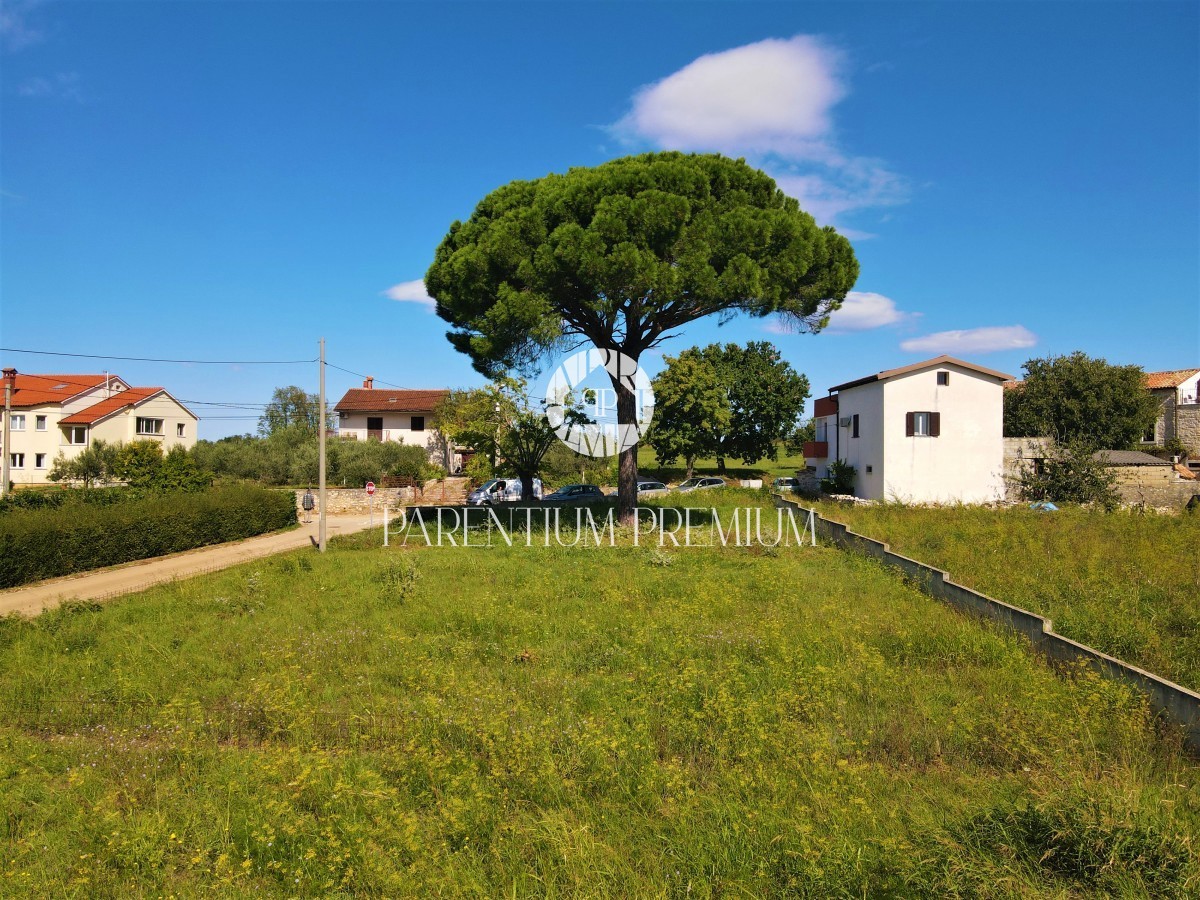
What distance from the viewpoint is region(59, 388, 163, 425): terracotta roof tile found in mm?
39013

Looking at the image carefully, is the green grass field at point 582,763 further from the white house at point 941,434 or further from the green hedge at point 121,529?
the white house at point 941,434

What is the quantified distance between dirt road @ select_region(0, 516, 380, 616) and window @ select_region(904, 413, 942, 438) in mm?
21537

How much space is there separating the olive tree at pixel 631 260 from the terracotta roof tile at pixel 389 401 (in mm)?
26599

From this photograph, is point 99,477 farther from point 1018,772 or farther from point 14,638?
point 1018,772

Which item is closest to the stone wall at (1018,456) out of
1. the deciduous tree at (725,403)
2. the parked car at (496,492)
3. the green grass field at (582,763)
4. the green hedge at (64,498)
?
the deciduous tree at (725,403)

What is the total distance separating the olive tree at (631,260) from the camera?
607 inches

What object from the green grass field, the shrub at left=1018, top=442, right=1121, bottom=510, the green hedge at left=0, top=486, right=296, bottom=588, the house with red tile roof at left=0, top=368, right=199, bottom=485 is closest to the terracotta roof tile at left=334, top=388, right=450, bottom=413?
the house with red tile roof at left=0, top=368, right=199, bottom=485

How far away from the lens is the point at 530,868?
379cm

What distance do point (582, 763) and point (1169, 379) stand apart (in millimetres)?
55911

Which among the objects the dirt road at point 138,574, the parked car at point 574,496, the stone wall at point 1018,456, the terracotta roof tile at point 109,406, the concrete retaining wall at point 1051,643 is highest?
the terracotta roof tile at point 109,406

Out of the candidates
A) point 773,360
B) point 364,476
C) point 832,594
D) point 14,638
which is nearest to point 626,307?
point 832,594

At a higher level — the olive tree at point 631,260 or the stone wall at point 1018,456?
the olive tree at point 631,260

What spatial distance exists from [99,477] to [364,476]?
15.3 meters

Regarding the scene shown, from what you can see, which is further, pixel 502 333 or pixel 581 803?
pixel 502 333
